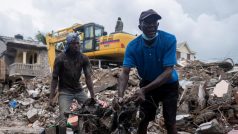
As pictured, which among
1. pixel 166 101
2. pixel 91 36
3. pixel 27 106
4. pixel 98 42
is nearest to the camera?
pixel 166 101

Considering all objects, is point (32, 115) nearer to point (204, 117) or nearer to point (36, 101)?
point (36, 101)

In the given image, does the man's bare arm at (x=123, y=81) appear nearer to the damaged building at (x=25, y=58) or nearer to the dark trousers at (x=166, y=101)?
the dark trousers at (x=166, y=101)

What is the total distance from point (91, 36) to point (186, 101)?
12288mm

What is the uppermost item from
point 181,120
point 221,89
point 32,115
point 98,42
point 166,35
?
point 98,42

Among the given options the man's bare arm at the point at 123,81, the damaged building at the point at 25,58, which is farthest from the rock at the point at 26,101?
the damaged building at the point at 25,58

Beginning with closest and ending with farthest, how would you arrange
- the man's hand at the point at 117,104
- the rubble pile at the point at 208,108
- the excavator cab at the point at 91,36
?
1. the man's hand at the point at 117,104
2. the rubble pile at the point at 208,108
3. the excavator cab at the point at 91,36

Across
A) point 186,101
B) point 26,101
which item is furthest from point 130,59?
point 26,101

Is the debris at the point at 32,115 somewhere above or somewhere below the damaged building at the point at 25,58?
below

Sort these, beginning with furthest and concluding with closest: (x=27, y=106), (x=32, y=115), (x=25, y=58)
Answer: (x=25, y=58), (x=27, y=106), (x=32, y=115)

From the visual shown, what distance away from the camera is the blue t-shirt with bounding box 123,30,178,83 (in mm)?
3719

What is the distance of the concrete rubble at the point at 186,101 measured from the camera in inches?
288

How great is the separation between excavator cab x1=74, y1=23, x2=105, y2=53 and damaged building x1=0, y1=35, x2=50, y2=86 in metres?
10.1

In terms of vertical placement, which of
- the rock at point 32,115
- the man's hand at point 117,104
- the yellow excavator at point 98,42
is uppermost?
the yellow excavator at point 98,42

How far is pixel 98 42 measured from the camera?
65.3 feet
